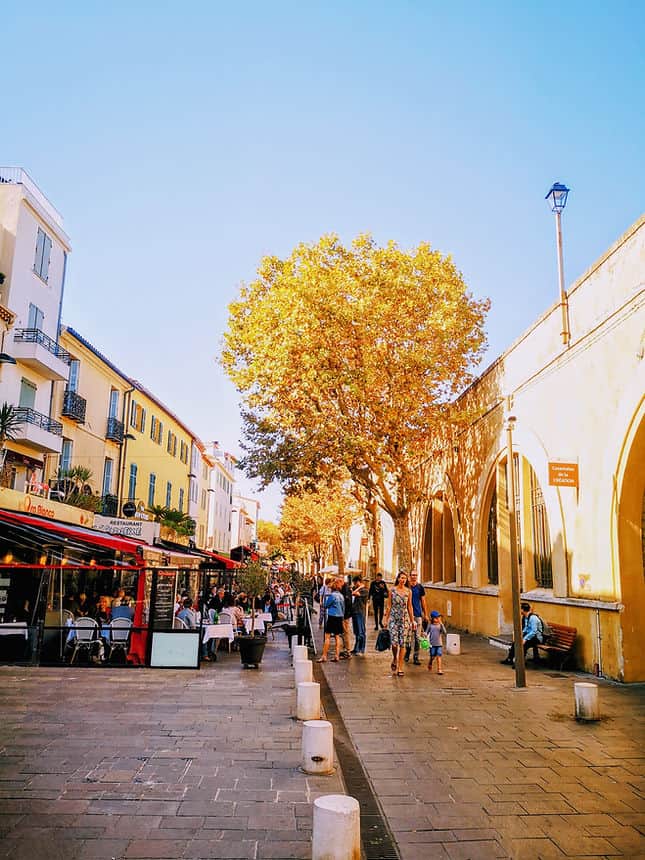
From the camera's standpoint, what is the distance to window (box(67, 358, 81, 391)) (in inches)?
1029

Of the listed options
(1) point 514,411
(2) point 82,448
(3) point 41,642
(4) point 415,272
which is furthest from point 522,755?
(2) point 82,448

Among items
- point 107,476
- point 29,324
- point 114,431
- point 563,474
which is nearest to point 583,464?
point 563,474

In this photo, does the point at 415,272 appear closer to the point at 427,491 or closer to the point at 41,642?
the point at 427,491

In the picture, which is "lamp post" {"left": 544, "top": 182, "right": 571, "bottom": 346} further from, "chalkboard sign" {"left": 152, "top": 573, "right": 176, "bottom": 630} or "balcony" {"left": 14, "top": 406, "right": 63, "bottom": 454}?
"balcony" {"left": 14, "top": 406, "right": 63, "bottom": 454}

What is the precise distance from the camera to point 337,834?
4.12 metres

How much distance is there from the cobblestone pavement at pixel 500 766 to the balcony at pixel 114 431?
65.7 ft

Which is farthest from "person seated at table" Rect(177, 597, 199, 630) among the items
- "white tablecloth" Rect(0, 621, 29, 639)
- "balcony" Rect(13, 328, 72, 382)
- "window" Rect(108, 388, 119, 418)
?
"window" Rect(108, 388, 119, 418)

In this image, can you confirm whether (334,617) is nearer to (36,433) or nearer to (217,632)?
(217,632)

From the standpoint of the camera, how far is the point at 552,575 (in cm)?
1501

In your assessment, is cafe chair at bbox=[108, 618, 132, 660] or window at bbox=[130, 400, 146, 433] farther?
window at bbox=[130, 400, 146, 433]

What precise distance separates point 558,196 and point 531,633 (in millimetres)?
9212

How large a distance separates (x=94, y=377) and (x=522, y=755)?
24.5m

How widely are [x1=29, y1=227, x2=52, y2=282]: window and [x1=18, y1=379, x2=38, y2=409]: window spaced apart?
4.16 meters

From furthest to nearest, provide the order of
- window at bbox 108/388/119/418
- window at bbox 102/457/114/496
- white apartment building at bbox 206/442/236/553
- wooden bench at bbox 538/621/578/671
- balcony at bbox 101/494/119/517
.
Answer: white apartment building at bbox 206/442/236/553 → window at bbox 108/388/119/418 → window at bbox 102/457/114/496 → balcony at bbox 101/494/119/517 → wooden bench at bbox 538/621/578/671
